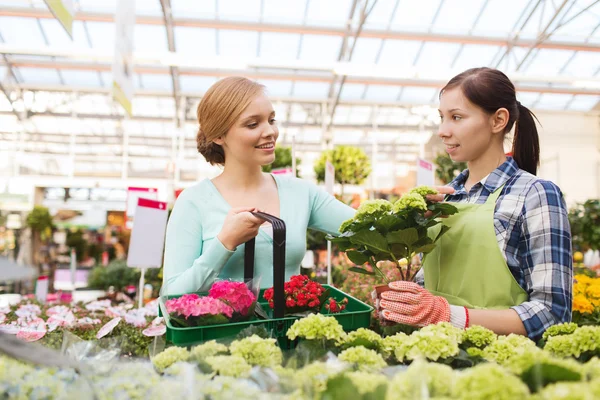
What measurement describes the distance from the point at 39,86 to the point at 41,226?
18.1 ft

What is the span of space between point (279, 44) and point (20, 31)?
6292 millimetres

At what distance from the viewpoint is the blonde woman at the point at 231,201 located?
52.2 inches

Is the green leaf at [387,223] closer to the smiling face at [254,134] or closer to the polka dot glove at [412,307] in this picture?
the polka dot glove at [412,307]

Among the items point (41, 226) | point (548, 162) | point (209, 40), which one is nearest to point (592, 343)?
point (41, 226)

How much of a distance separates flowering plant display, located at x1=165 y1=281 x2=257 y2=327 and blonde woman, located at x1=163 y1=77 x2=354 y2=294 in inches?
9.9

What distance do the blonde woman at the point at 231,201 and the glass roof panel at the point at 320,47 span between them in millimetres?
11202

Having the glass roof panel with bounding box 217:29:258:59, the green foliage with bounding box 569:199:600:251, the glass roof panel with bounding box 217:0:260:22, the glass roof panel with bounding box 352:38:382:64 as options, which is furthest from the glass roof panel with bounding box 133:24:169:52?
the green foliage with bounding box 569:199:600:251

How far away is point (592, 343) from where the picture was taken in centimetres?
88

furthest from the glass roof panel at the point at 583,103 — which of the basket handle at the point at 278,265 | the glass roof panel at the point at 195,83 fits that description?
the basket handle at the point at 278,265

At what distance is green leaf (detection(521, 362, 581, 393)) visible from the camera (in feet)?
2.06

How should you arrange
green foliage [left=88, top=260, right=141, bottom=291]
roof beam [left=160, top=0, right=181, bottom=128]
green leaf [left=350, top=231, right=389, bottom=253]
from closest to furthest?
green leaf [left=350, top=231, right=389, bottom=253] → green foliage [left=88, top=260, right=141, bottom=291] → roof beam [left=160, top=0, right=181, bottom=128]

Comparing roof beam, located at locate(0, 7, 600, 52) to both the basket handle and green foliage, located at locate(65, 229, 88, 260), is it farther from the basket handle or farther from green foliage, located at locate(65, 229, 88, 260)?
the basket handle

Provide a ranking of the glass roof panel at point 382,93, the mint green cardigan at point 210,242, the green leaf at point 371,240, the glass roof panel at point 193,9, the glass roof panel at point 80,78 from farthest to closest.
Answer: the glass roof panel at point 382,93, the glass roof panel at point 80,78, the glass roof panel at point 193,9, the mint green cardigan at point 210,242, the green leaf at point 371,240

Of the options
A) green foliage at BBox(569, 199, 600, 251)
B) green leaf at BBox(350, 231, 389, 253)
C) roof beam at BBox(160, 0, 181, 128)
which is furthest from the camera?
roof beam at BBox(160, 0, 181, 128)
